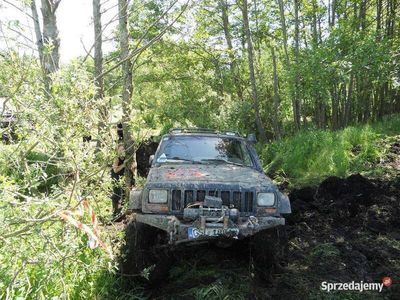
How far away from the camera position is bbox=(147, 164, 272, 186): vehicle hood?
4.57 meters

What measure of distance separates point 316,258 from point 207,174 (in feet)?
5.84

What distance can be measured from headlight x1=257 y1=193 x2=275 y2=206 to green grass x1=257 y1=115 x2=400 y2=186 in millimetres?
4811

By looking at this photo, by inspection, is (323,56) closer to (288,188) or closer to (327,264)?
(288,188)

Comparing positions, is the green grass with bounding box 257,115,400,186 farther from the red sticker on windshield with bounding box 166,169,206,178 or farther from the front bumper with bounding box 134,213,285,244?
the front bumper with bounding box 134,213,285,244

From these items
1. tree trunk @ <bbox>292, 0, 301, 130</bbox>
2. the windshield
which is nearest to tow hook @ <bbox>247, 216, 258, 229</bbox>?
the windshield

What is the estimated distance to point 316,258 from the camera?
5137mm

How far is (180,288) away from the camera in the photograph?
428cm

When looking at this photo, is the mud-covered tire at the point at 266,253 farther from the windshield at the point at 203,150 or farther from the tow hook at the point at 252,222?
the windshield at the point at 203,150

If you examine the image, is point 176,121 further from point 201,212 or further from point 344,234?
point 201,212

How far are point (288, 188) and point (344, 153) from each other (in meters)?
2.24

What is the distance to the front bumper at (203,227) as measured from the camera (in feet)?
13.3

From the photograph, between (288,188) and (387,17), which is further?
(387,17)

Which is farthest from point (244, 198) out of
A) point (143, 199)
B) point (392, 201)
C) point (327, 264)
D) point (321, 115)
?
point (321, 115)

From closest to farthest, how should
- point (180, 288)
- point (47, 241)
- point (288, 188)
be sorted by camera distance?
1. point (47, 241)
2. point (180, 288)
3. point (288, 188)
